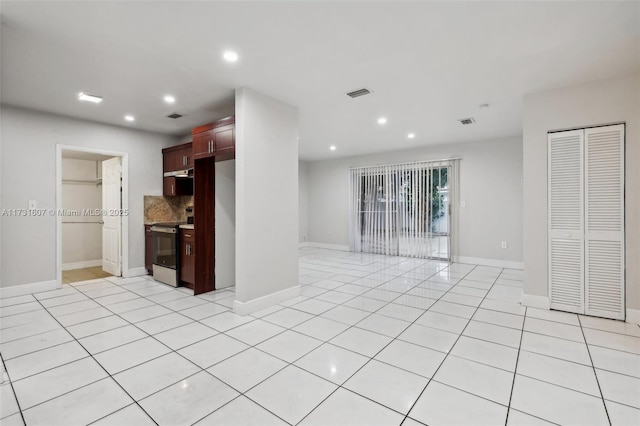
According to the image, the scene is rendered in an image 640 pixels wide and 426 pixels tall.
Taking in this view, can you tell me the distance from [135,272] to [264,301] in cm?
313

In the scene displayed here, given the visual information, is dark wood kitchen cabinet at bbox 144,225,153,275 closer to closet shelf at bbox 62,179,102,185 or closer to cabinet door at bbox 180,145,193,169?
cabinet door at bbox 180,145,193,169

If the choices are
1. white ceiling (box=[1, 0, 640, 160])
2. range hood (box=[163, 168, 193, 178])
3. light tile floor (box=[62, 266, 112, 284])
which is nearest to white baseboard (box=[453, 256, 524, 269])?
white ceiling (box=[1, 0, 640, 160])

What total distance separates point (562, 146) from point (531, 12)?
1940 millimetres

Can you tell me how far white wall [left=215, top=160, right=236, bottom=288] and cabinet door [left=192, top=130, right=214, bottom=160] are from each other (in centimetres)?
30

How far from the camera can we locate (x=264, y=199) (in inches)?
144

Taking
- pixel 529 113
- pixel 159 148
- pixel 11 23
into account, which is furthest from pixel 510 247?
pixel 11 23

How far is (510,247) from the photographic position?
20.0 ft

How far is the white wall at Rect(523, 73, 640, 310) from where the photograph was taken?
3.18m

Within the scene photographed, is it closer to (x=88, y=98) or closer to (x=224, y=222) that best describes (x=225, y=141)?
(x=224, y=222)

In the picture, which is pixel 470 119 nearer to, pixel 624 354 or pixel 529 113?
pixel 529 113

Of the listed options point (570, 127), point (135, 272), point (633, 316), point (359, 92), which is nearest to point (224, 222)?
point (135, 272)

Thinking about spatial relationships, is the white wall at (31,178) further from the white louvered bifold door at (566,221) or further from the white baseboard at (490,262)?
the white baseboard at (490,262)

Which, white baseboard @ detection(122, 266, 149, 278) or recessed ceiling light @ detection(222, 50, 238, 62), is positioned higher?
recessed ceiling light @ detection(222, 50, 238, 62)

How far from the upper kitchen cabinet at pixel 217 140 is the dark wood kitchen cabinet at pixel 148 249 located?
2032 millimetres
